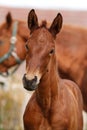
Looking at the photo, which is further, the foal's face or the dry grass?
the dry grass

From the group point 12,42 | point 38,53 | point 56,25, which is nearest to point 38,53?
point 38,53

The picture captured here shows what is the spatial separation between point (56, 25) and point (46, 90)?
65 cm

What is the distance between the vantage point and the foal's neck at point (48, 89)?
6047mm

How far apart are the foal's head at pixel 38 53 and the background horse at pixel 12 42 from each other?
8.90 ft

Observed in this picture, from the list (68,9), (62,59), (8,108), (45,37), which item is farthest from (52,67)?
(68,9)

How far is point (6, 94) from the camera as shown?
34.8ft

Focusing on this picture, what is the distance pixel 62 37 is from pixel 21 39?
0.61 m

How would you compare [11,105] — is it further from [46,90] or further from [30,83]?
[30,83]

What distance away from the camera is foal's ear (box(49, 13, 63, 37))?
19.9 feet

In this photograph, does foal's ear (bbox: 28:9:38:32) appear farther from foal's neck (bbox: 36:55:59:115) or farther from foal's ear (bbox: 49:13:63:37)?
foal's neck (bbox: 36:55:59:115)

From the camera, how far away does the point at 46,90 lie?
614 centimetres

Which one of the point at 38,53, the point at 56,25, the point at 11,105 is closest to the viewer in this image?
the point at 38,53

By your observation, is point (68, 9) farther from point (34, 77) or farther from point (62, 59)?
point (34, 77)

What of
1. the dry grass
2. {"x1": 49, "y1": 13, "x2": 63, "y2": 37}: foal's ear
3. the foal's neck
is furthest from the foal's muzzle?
the dry grass
